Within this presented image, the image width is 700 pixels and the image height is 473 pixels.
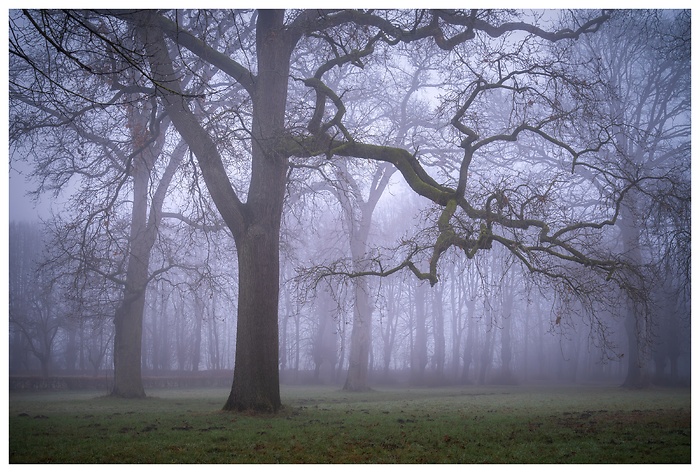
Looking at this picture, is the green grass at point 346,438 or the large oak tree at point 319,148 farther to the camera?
the large oak tree at point 319,148

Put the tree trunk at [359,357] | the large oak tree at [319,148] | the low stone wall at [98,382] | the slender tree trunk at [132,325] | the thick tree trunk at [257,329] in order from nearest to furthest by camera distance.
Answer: the large oak tree at [319,148], the thick tree trunk at [257,329], the slender tree trunk at [132,325], the low stone wall at [98,382], the tree trunk at [359,357]

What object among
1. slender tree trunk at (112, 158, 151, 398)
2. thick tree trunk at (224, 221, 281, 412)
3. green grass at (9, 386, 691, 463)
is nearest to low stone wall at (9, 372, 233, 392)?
slender tree trunk at (112, 158, 151, 398)

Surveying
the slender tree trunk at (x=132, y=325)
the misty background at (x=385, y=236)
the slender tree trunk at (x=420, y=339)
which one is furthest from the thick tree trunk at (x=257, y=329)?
the slender tree trunk at (x=420, y=339)

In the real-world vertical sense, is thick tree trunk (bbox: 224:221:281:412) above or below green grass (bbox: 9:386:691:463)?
above

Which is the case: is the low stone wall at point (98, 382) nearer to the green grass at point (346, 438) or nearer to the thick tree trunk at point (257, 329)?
the thick tree trunk at point (257, 329)

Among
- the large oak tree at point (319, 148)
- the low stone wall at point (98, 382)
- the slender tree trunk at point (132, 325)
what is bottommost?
the low stone wall at point (98, 382)

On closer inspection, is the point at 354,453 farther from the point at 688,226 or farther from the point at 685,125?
the point at 685,125

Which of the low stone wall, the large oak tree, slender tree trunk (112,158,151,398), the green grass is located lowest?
the low stone wall

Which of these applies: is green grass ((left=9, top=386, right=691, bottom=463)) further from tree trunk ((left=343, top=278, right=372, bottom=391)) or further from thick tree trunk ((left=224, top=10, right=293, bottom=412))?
tree trunk ((left=343, top=278, right=372, bottom=391))

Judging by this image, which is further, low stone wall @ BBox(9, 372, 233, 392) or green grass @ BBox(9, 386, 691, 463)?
low stone wall @ BBox(9, 372, 233, 392)

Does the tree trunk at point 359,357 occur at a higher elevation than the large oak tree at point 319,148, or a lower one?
lower

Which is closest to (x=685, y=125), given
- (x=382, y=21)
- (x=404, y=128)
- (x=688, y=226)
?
Answer: (x=404, y=128)
